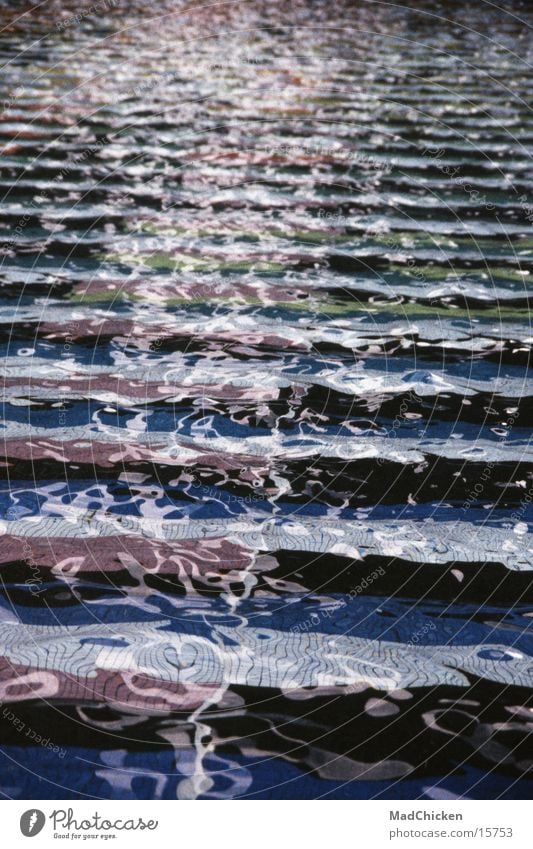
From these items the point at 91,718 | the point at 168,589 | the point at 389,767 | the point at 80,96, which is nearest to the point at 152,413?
the point at 168,589

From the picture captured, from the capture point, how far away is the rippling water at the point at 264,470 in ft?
10.3

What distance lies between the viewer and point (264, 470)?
4.71 metres
